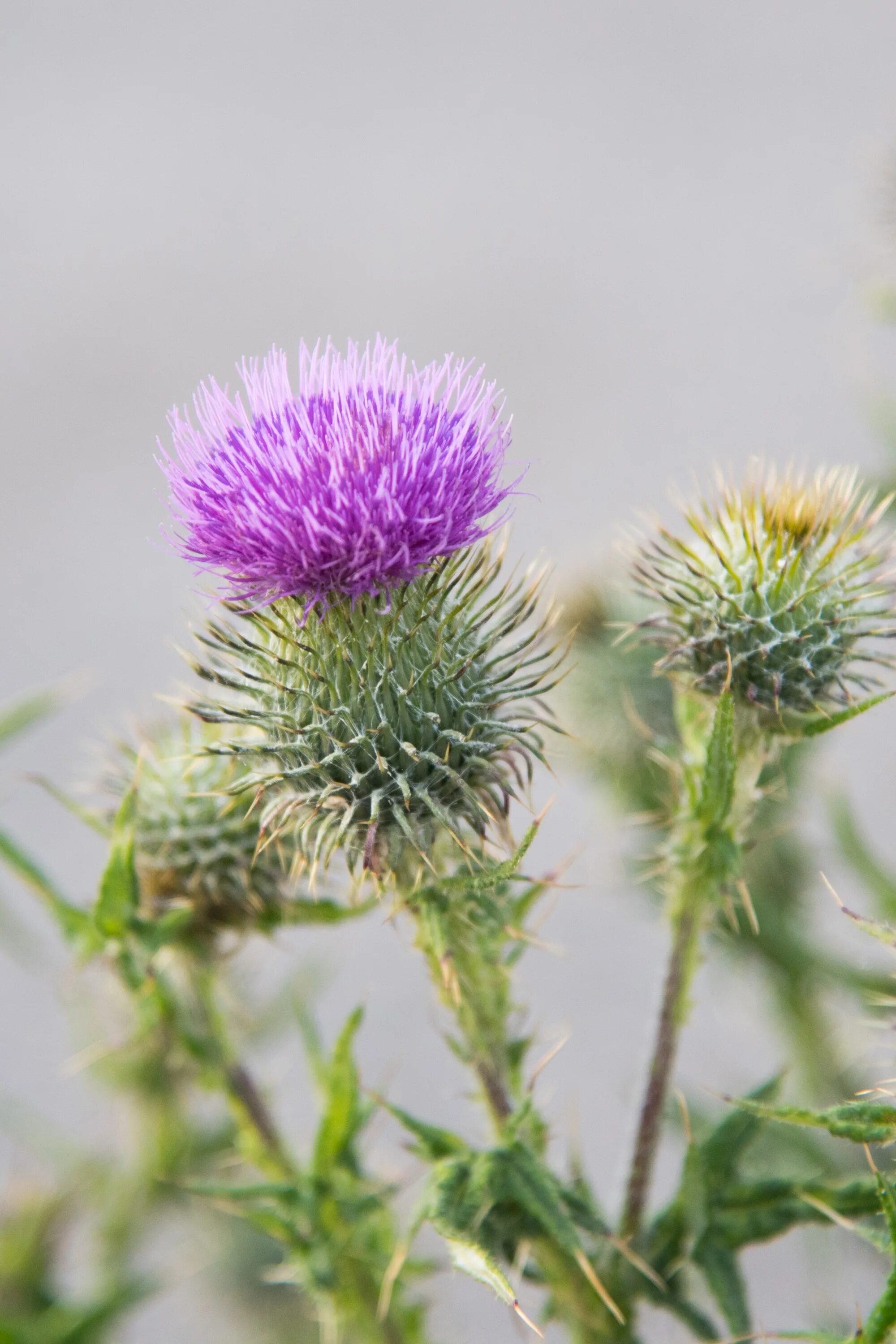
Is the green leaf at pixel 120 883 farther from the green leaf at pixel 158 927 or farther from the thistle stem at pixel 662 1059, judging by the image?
the thistle stem at pixel 662 1059

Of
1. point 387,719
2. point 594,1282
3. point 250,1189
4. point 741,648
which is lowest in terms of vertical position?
point 250,1189

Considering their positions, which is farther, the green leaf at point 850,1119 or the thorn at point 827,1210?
the thorn at point 827,1210

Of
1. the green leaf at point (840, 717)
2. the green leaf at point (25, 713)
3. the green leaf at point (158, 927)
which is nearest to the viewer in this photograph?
the green leaf at point (840, 717)

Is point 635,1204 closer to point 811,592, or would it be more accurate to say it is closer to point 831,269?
point 811,592

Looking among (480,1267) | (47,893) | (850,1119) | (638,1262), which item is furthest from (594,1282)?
(47,893)

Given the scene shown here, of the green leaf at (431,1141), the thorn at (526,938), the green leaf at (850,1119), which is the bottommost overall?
the green leaf at (431,1141)

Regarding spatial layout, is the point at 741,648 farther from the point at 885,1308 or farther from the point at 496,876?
the point at 885,1308

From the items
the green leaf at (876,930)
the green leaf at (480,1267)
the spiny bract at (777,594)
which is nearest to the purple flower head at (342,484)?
the spiny bract at (777,594)
